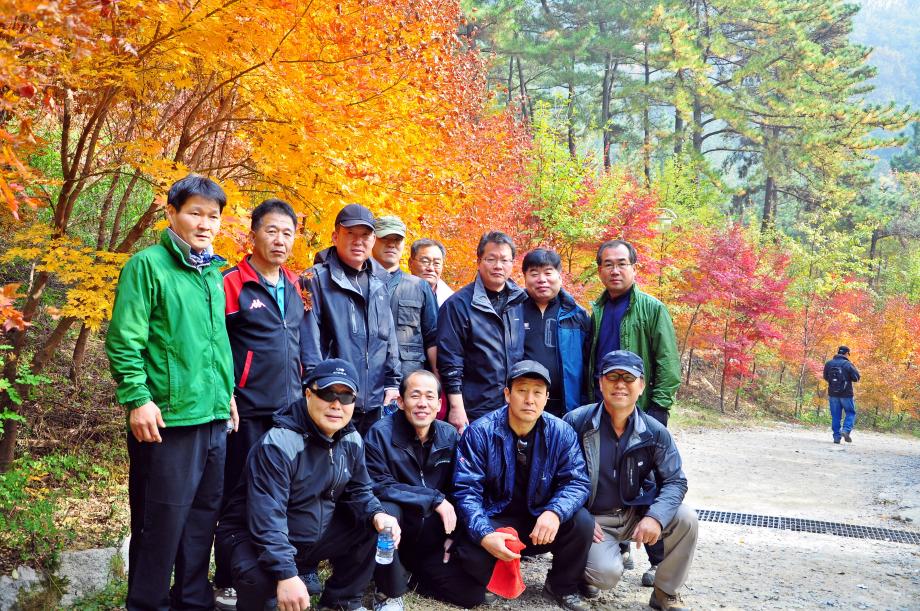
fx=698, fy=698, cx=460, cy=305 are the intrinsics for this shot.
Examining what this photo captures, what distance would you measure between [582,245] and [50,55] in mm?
11648

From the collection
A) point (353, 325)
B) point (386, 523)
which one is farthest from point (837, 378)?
point (386, 523)

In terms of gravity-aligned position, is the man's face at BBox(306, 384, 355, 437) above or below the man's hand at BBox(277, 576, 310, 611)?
above

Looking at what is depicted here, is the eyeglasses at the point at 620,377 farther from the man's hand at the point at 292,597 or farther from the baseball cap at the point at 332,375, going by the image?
the man's hand at the point at 292,597

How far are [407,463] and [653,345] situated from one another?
1.86m

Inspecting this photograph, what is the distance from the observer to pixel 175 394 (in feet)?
10.1

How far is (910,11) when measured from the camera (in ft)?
372

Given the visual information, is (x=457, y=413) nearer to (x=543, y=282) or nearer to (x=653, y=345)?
(x=543, y=282)

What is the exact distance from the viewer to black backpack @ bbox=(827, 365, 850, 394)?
47.9ft

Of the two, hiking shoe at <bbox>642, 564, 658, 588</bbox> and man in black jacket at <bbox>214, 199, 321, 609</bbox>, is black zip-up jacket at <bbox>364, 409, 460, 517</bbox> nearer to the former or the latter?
man in black jacket at <bbox>214, 199, 321, 609</bbox>

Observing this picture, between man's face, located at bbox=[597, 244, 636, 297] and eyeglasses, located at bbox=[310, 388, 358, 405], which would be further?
man's face, located at bbox=[597, 244, 636, 297]

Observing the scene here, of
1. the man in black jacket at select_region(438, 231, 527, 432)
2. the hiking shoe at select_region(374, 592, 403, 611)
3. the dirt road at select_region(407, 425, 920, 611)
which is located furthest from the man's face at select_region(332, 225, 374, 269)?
the dirt road at select_region(407, 425, 920, 611)

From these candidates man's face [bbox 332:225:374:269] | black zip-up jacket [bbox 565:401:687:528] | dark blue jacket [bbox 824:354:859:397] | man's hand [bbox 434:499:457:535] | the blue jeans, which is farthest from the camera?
the blue jeans

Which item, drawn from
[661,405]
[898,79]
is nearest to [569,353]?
[661,405]

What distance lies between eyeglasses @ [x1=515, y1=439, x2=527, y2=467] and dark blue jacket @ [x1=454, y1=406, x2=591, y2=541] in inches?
1.3
